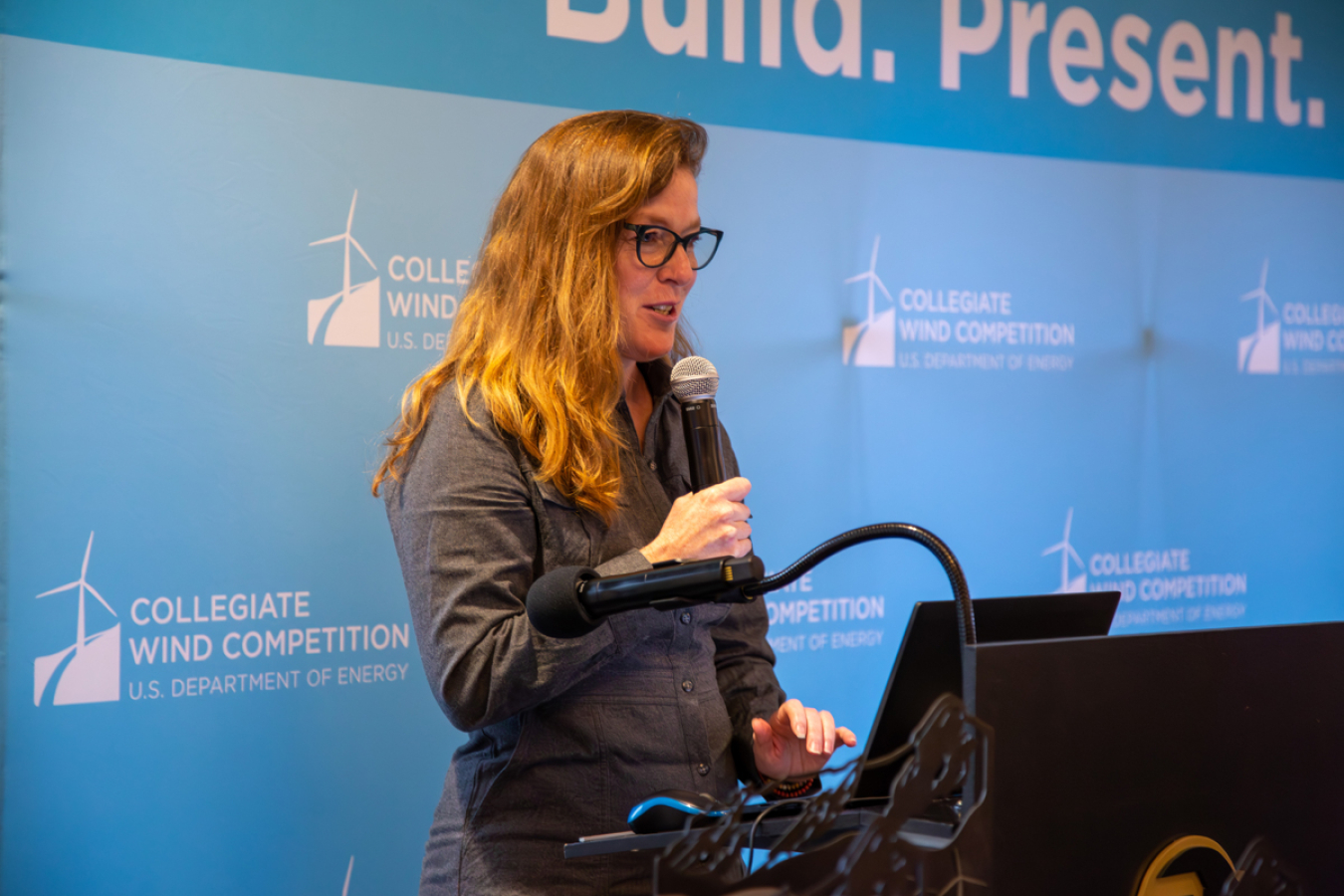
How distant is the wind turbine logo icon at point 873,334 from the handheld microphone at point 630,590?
6.19 ft

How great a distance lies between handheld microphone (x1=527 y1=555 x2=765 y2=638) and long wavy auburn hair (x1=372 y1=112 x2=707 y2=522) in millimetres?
339

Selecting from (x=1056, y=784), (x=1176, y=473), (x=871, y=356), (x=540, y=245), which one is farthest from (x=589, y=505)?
(x=1176, y=473)

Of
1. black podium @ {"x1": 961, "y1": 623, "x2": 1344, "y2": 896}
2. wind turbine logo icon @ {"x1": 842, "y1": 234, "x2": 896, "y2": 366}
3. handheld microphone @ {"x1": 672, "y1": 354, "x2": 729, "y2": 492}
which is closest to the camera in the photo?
black podium @ {"x1": 961, "y1": 623, "x2": 1344, "y2": 896}

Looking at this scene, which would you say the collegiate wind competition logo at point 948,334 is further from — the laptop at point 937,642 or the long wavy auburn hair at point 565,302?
the laptop at point 937,642

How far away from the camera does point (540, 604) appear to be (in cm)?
81

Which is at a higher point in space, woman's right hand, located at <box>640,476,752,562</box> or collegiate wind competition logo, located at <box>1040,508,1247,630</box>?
woman's right hand, located at <box>640,476,752,562</box>

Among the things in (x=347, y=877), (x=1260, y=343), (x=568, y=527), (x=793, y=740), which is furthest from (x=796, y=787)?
(x=1260, y=343)

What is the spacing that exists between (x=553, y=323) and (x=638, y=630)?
14.9 inches

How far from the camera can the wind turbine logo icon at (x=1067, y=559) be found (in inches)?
113

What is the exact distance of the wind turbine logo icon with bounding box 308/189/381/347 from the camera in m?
2.09

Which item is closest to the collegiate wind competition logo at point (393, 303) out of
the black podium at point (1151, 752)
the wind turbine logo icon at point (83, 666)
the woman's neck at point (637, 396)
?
the wind turbine logo icon at point (83, 666)

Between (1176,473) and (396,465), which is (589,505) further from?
(1176,473)

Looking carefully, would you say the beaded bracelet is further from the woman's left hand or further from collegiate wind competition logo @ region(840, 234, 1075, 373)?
collegiate wind competition logo @ region(840, 234, 1075, 373)

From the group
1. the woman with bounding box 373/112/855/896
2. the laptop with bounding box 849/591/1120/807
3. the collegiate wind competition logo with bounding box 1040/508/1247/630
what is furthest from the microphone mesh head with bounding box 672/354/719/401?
the collegiate wind competition logo with bounding box 1040/508/1247/630
